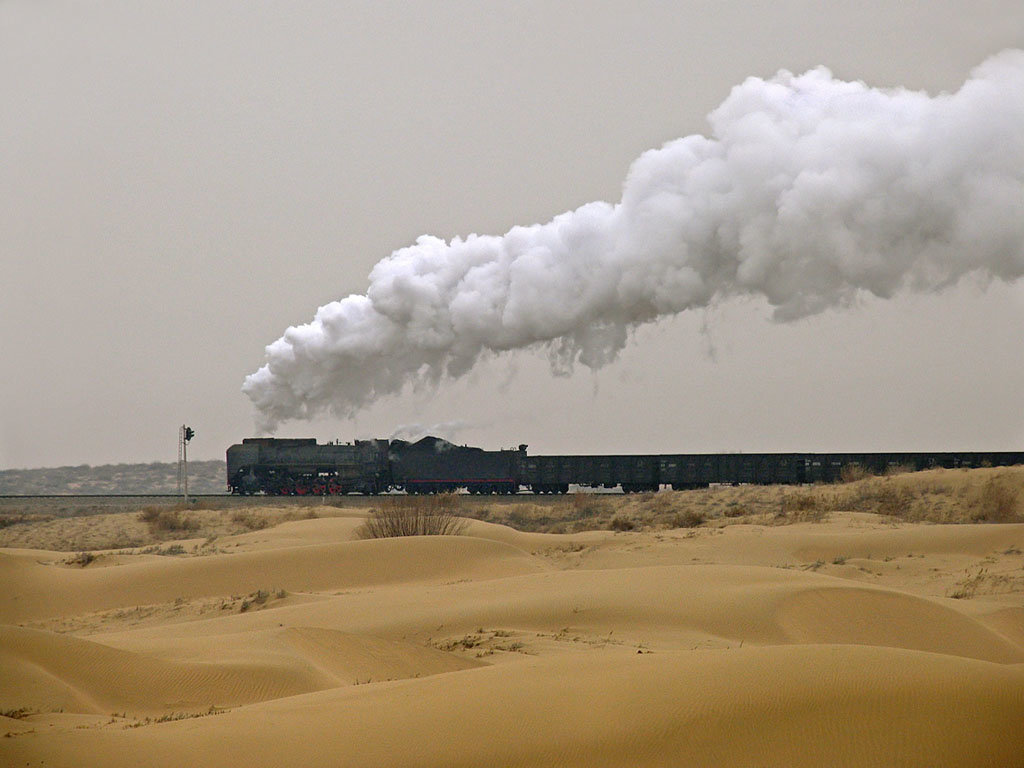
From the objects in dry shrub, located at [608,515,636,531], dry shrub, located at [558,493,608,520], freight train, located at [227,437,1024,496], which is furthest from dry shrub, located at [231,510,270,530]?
freight train, located at [227,437,1024,496]

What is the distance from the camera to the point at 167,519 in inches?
1577

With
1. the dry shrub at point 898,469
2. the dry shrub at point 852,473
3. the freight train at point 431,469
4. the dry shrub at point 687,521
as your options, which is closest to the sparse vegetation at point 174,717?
the dry shrub at point 687,521

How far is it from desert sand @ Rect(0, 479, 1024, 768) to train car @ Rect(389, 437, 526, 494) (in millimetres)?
27424

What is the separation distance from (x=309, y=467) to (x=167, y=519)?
16.7m

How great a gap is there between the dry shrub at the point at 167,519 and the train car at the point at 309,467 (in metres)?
14.3

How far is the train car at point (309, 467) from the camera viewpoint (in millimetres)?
56406

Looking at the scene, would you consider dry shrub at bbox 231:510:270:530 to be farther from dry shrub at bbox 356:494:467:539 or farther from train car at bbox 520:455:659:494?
train car at bbox 520:455:659:494

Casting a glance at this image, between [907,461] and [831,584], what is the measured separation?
120 feet

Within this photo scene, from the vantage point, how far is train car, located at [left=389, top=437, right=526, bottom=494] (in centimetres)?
5569

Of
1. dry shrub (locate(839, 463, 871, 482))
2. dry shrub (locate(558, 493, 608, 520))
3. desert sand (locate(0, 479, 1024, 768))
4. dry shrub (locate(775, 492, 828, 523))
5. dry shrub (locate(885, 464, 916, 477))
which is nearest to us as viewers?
desert sand (locate(0, 479, 1024, 768))

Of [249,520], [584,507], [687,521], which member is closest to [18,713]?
[687,521]

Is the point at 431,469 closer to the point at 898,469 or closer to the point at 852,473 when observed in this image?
the point at 852,473

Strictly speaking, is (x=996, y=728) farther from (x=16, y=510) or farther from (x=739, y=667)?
(x=16, y=510)

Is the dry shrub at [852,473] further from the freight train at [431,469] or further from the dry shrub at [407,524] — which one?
the dry shrub at [407,524]
